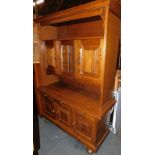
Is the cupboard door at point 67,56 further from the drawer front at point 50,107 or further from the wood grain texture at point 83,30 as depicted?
the drawer front at point 50,107

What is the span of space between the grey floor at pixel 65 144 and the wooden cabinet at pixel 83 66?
13 centimetres

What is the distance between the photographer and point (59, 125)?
236cm

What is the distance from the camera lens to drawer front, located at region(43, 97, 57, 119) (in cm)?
237

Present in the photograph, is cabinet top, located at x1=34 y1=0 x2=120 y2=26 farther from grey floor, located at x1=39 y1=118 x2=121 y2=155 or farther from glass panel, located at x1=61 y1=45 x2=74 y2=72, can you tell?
grey floor, located at x1=39 y1=118 x2=121 y2=155

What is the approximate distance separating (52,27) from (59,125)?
188 centimetres

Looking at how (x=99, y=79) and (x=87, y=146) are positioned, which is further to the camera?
(x=87, y=146)

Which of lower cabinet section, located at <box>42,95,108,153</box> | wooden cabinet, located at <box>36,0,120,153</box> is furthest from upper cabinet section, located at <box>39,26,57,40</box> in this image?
lower cabinet section, located at <box>42,95,108,153</box>

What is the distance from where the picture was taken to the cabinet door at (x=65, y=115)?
209 cm

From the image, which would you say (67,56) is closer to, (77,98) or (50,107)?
(77,98)

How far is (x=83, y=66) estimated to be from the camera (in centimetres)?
192

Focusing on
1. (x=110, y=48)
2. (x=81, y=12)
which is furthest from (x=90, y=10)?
(x=110, y=48)

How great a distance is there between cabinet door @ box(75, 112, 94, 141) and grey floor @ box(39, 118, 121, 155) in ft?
0.79
